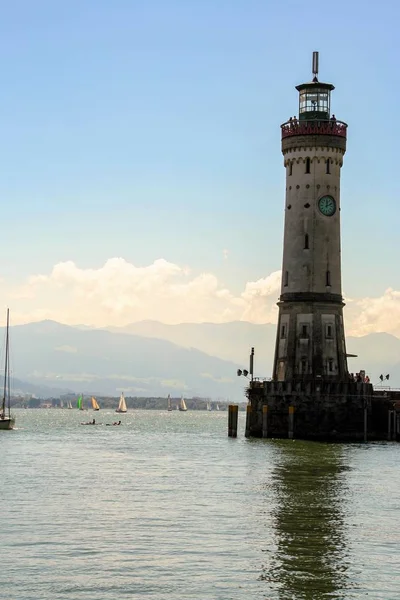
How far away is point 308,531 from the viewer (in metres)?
46.0

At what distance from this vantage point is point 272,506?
53812mm

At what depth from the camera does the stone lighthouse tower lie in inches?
4126

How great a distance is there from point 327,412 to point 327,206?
19645 millimetres

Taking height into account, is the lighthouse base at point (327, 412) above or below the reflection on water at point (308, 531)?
above

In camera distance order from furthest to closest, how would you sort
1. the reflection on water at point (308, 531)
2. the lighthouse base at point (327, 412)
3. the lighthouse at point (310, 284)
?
1. the lighthouse at point (310, 284)
2. the lighthouse base at point (327, 412)
3. the reflection on water at point (308, 531)

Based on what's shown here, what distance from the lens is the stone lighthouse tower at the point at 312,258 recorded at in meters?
105

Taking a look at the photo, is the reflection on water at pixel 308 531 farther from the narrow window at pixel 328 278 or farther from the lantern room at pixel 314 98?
the lantern room at pixel 314 98

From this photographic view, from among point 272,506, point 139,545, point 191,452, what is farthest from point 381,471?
point 139,545

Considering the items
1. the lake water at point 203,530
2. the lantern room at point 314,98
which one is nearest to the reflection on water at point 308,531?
the lake water at point 203,530

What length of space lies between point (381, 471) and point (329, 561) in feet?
115

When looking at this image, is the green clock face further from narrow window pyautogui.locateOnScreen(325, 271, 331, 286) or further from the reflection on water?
the reflection on water

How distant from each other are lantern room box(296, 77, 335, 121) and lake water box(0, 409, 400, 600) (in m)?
39.8

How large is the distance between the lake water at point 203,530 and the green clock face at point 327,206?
3075cm

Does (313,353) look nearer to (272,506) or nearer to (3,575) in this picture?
(272,506)
